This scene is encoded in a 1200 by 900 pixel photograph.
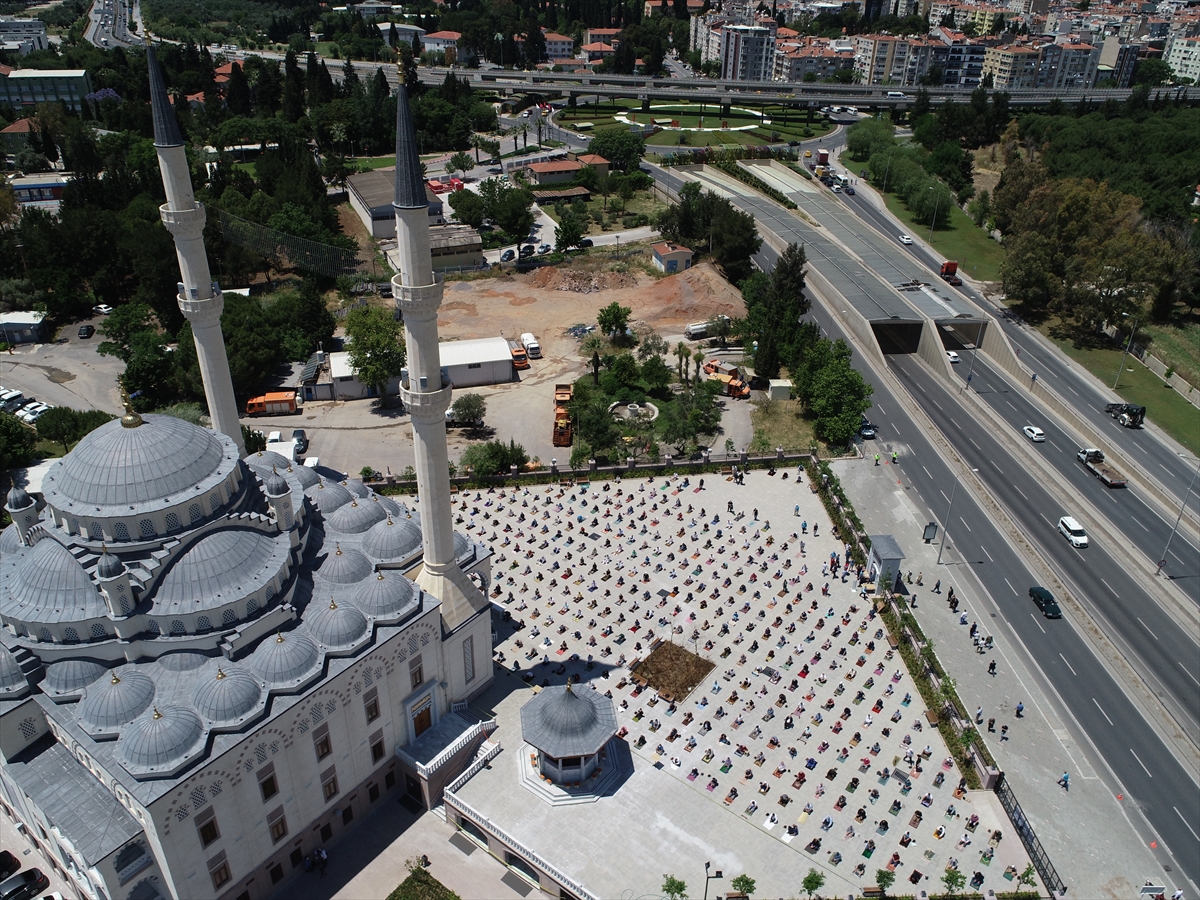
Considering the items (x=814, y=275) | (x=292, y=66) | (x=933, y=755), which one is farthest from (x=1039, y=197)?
(x=292, y=66)

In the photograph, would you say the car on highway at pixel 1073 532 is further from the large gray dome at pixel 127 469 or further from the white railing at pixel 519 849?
the large gray dome at pixel 127 469

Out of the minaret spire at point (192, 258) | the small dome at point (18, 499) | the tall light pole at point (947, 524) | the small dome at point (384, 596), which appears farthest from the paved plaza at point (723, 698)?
the small dome at point (18, 499)

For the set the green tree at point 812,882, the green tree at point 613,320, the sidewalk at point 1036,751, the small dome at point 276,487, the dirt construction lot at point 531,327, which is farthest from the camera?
the green tree at point 613,320

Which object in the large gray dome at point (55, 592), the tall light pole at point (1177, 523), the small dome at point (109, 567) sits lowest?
the tall light pole at point (1177, 523)

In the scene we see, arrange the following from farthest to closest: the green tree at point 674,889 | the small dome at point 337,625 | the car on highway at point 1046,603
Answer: the car on highway at point 1046,603, the small dome at point 337,625, the green tree at point 674,889

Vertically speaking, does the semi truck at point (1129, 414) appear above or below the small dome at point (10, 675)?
below

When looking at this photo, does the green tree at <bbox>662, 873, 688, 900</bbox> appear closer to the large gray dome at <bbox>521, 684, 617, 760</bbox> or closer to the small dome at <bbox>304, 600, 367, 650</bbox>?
the large gray dome at <bbox>521, 684, 617, 760</bbox>

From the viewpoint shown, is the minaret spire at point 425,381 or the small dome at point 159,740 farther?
the minaret spire at point 425,381

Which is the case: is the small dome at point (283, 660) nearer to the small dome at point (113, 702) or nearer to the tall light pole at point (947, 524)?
the small dome at point (113, 702)
